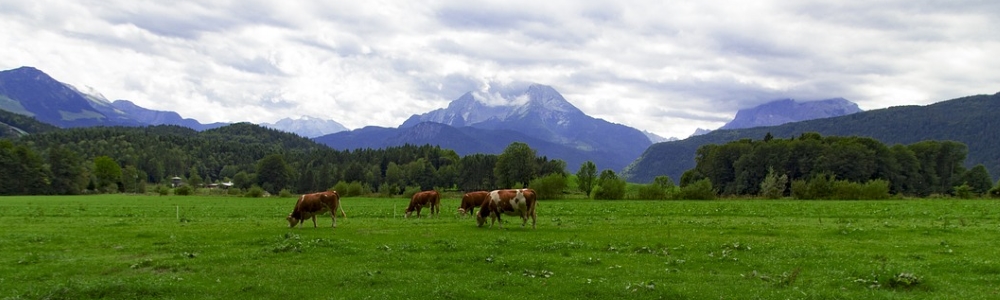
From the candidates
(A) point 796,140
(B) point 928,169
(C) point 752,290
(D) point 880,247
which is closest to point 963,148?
(B) point 928,169

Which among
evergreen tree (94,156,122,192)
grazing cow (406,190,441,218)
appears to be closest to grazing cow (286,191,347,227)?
grazing cow (406,190,441,218)

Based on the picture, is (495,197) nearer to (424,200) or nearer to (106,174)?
(424,200)

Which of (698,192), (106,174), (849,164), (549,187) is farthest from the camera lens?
(106,174)

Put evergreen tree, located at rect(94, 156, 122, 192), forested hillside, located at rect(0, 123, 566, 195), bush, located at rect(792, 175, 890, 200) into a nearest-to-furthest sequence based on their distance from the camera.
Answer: bush, located at rect(792, 175, 890, 200) → forested hillside, located at rect(0, 123, 566, 195) → evergreen tree, located at rect(94, 156, 122, 192)

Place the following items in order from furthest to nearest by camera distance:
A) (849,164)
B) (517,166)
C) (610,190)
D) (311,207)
→ (517,166) → (849,164) → (610,190) → (311,207)

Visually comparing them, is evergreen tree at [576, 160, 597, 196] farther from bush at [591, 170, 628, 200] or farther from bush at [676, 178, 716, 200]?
bush at [676, 178, 716, 200]

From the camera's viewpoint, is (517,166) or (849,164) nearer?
(849,164)

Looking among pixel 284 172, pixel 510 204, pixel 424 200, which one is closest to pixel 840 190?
pixel 424 200

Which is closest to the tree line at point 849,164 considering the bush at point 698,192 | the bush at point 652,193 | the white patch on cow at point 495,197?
the bush at point 698,192

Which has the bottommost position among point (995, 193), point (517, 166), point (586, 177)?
point (995, 193)

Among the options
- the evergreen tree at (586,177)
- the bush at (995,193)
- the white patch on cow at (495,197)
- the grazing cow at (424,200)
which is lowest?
the bush at (995,193)

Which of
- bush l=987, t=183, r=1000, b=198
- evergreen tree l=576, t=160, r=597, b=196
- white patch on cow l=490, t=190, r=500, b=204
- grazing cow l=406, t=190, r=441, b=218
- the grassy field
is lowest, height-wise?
the grassy field

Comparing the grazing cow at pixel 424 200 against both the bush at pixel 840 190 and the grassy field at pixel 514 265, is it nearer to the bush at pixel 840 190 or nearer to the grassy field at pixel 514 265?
the grassy field at pixel 514 265

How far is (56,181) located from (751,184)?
154m
